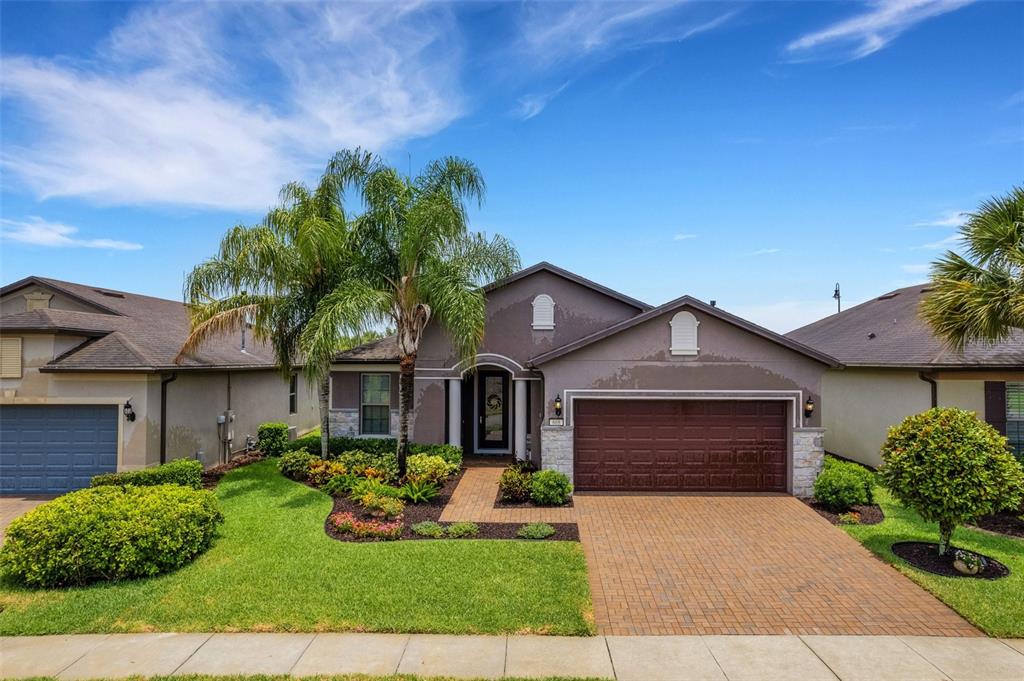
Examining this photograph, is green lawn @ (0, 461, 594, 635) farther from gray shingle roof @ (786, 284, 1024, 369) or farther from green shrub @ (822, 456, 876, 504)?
gray shingle roof @ (786, 284, 1024, 369)

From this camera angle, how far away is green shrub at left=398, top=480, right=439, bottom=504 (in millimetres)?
11812

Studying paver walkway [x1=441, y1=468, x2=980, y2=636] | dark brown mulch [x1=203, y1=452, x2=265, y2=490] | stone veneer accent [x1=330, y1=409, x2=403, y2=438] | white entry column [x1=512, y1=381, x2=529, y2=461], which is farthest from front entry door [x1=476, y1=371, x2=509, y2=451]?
dark brown mulch [x1=203, y1=452, x2=265, y2=490]

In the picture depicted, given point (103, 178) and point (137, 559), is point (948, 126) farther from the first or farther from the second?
point (103, 178)

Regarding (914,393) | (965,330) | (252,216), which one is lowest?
(914,393)

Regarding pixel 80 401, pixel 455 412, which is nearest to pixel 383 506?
pixel 455 412

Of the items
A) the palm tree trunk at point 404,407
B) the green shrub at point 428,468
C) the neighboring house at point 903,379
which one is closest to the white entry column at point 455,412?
the green shrub at point 428,468

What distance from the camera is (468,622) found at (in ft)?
21.5

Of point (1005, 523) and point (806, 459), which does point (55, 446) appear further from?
point (1005, 523)

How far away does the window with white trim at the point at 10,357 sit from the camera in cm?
1298

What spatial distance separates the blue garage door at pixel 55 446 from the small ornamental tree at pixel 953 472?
17.2 meters

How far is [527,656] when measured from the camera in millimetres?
5875

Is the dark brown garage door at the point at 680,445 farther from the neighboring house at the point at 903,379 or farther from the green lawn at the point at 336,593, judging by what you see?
the green lawn at the point at 336,593

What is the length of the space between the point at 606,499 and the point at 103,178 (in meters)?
15.5

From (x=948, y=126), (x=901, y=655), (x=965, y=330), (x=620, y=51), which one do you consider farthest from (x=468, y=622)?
(x=948, y=126)
